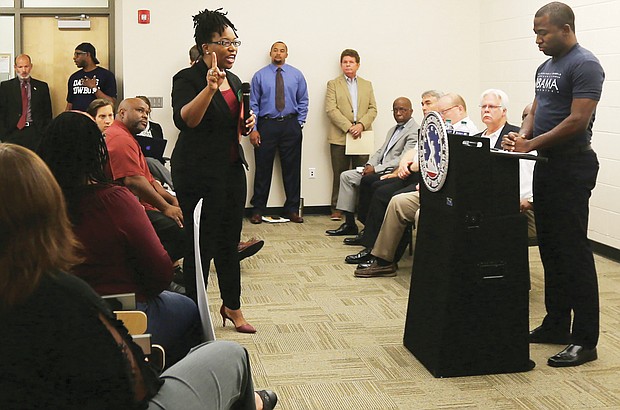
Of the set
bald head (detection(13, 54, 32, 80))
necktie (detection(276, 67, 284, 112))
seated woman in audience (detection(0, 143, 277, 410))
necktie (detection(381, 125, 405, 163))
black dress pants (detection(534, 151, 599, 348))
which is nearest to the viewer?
seated woman in audience (detection(0, 143, 277, 410))

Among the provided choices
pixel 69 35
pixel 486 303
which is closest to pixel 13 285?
pixel 486 303

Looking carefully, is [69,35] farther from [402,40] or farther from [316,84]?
[402,40]

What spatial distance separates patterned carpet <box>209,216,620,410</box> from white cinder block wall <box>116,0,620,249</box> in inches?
104

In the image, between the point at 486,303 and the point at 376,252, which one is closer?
the point at 486,303

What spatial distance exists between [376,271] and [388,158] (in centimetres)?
166

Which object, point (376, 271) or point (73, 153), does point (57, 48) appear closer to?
point (376, 271)

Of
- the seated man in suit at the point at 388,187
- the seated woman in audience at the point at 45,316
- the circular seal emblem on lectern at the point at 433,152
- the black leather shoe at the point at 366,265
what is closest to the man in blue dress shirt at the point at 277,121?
the seated man in suit at the point at 388,187

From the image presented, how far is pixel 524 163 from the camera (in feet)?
17.3

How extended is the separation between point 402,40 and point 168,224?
4.71 metres

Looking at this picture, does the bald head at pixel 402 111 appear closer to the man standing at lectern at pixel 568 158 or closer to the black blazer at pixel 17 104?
the man standing at lectern at pixel 568 158

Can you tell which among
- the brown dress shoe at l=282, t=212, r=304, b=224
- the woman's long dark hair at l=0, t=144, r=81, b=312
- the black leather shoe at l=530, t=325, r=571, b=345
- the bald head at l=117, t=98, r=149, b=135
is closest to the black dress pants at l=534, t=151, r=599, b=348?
the black leather shoe at l=530, t=325, r=571, b=345

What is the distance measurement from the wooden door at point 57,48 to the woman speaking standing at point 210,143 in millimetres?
5507

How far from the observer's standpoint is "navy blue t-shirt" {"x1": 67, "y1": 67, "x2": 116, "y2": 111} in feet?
28.1

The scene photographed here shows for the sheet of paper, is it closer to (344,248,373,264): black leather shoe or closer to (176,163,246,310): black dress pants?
(344,248,373,264): black leather shoe
